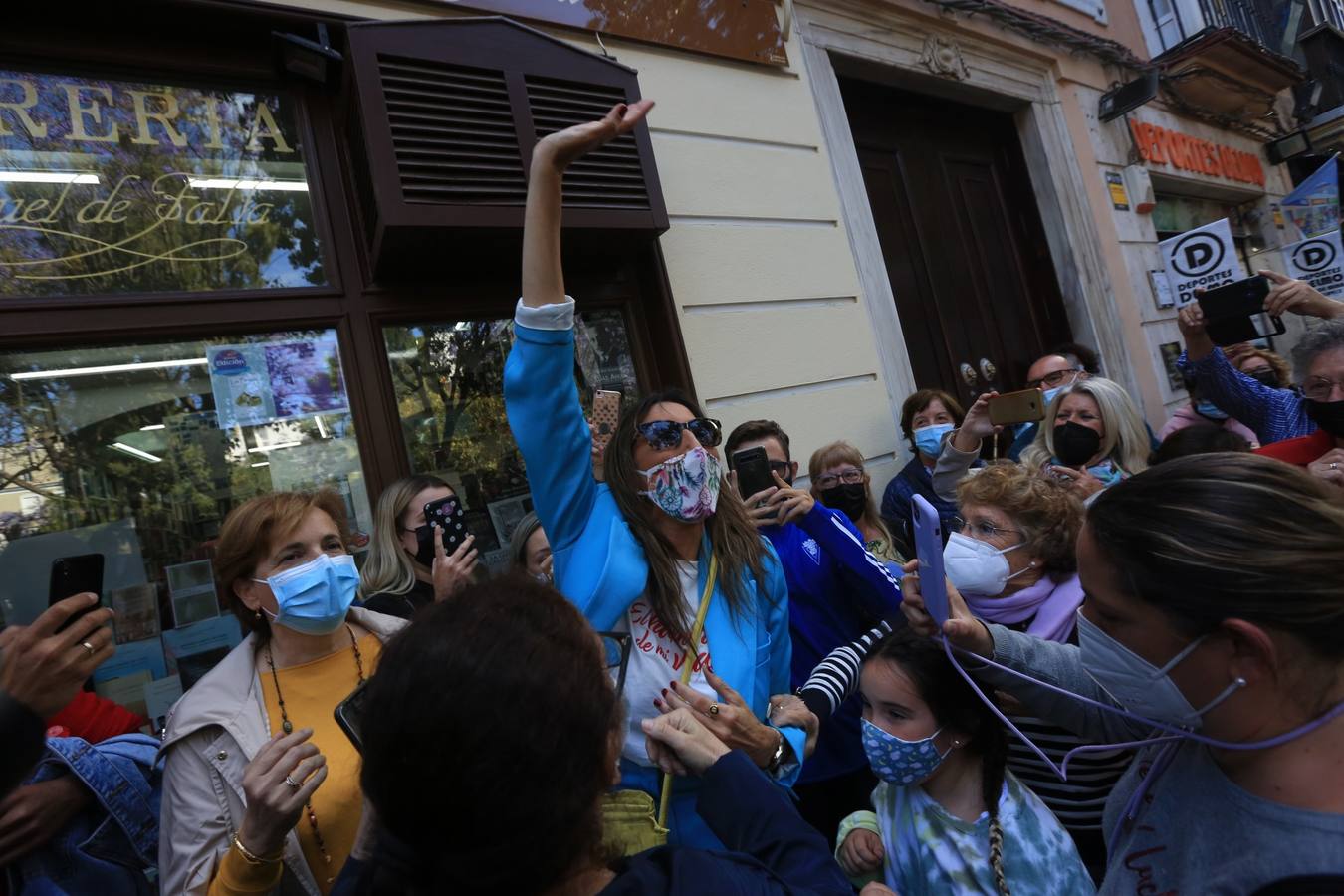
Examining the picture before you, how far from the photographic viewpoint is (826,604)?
246 cm

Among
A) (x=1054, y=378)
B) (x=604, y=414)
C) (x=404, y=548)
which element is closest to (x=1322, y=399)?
(x=1054, y=378)

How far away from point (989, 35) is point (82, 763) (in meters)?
7.38

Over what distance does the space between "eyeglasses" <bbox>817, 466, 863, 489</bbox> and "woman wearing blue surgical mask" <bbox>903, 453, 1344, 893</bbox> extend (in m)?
2.17

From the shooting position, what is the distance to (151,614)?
112 inches

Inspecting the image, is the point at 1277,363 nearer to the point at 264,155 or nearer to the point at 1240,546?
the point at 1240,546

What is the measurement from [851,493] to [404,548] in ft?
6.07

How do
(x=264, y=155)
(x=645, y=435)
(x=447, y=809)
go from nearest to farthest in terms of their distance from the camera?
1. (x=447, y=809)
2. (x=645, y=435)
3. (x=264, y=155)

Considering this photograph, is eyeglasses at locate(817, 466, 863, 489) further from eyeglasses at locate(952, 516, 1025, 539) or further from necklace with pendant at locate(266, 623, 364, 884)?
necklace with pendant at locate(266, 623, 364, 884)

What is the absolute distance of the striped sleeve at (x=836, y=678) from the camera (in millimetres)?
2008

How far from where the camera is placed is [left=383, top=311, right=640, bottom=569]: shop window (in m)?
3.48

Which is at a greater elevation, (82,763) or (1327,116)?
(1327,116)

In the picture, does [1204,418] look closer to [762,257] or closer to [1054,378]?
[1054,378]

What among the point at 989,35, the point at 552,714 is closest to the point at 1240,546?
the point at 552,714

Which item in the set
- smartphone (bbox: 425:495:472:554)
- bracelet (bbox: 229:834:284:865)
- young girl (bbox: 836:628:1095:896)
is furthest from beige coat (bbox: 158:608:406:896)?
young girl (bbox: 836:628:1095:896)
